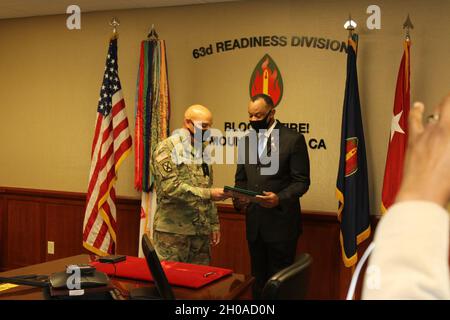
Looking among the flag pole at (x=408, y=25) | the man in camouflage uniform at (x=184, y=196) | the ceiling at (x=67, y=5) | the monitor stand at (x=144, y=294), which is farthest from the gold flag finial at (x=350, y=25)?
the monitor stand at (x=144, y=294)

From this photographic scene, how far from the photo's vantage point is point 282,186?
3469 millimetres

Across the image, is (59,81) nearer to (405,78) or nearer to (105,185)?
(105,185)

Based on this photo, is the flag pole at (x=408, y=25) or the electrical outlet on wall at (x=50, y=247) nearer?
the flag pole at (x=408, y=25)

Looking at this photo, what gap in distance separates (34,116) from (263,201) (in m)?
3.07

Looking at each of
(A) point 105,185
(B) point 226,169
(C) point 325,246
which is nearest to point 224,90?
(B) point 226,169

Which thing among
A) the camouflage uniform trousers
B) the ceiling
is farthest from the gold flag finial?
the camouflage uniform trousers

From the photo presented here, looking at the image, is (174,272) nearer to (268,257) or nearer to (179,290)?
(179,290)

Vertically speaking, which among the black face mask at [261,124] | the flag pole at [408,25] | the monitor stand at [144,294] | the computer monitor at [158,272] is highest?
the flag pole at [408,25]

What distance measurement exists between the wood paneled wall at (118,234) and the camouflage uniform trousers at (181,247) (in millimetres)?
1029

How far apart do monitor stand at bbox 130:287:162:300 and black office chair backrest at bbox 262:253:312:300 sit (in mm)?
538

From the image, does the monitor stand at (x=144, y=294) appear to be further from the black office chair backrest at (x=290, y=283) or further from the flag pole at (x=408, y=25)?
the flag pole at (x=408, y=25)

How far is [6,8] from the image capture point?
480cm

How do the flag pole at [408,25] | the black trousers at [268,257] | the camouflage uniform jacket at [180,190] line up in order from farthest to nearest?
the flag pole at [408,25]
the black trousers at [268,257]
the camouflage uniform jacket at [180,190]

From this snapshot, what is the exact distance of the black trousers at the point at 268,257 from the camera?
11.2 feet
